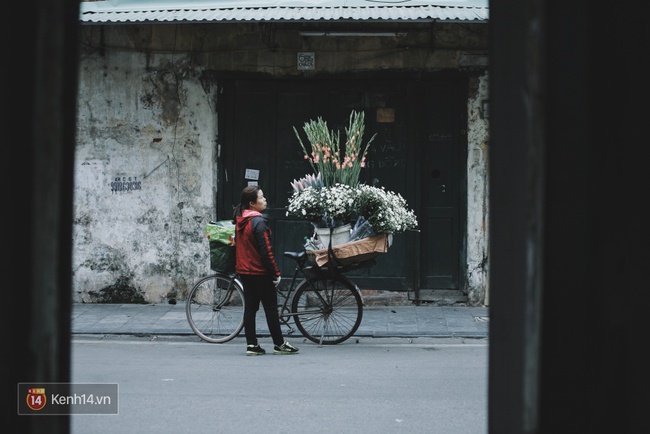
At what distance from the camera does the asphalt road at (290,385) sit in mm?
5773

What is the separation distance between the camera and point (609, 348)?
150 cm

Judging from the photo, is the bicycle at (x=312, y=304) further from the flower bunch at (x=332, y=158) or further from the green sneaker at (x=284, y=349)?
the flower bunch at (x=332, y=158)

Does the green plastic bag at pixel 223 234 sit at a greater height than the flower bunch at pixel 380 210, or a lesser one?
lesser

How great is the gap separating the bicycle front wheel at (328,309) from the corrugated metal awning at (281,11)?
3.55 m

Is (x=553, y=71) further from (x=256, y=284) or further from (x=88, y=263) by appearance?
(x=88, y=263)

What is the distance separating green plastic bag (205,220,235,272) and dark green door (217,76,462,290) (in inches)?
109

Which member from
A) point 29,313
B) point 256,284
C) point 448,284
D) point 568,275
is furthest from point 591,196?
point 448,284

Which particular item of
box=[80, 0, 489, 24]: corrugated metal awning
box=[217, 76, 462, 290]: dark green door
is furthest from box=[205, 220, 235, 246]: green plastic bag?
box=[80, 0, 489, 24]: corrugated metal awning

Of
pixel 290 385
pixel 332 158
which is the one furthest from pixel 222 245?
pixel 290 385

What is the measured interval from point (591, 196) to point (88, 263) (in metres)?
11.2

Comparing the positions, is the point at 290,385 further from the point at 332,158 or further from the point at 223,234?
the point at 332,158

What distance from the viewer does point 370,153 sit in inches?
458

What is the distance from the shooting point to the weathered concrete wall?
1170 cm

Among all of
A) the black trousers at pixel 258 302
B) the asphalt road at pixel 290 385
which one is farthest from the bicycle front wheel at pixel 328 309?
the black trousers at pixel 258 302
